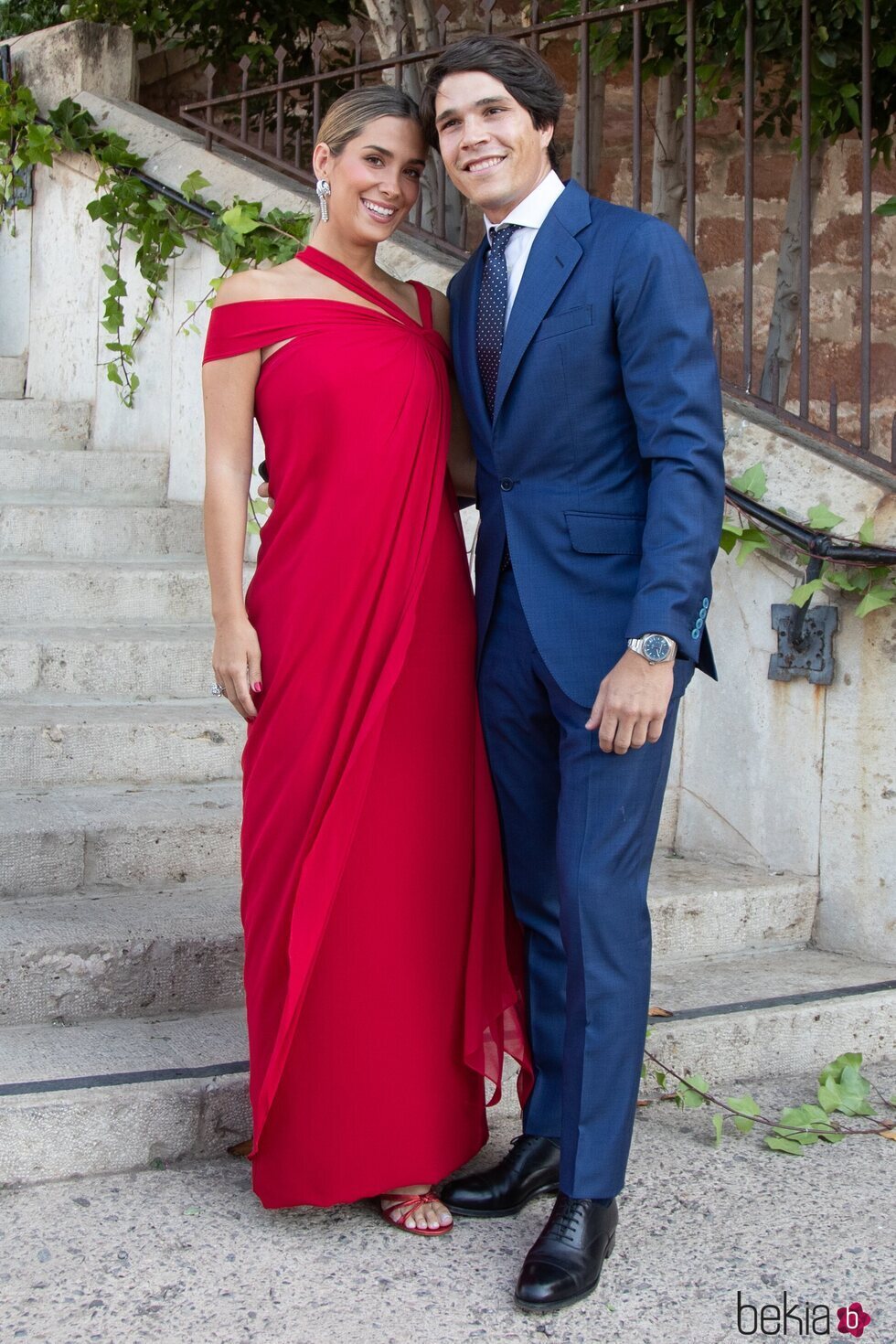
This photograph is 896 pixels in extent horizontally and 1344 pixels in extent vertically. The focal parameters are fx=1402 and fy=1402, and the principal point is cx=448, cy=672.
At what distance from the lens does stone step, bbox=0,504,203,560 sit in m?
4.56

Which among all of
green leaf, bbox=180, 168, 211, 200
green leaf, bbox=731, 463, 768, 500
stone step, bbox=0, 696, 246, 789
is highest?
green leaf, bbox=180, 168, 211, 200

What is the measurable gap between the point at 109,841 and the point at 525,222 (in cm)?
167

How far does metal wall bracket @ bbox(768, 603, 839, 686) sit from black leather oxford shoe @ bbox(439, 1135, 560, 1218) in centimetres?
141

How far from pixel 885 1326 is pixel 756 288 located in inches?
202

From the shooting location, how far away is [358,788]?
89.1 inches

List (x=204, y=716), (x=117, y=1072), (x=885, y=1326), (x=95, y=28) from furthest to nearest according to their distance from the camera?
(x=95, y=28), (x=204, y=716), (x=117, y=1072), (x=885, y=1326)

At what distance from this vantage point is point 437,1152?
91.5 inches

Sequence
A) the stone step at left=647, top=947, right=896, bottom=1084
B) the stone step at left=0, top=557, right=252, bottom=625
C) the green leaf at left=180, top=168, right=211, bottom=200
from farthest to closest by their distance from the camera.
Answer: the green leaf at left=180, top=168, right=211, bottom=200, the stone step at left=0, top=557, right=252, bottom=625, the stone step at left=647, top=947, right=896, bottom=1084

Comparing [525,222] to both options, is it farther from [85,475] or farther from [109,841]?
[85,475]

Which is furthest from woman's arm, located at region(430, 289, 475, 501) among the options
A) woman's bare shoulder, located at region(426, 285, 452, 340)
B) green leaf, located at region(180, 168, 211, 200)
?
green leaf, located at region(180, 168, 211, 200)

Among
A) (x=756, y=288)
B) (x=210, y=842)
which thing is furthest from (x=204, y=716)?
(x=756, y=288)

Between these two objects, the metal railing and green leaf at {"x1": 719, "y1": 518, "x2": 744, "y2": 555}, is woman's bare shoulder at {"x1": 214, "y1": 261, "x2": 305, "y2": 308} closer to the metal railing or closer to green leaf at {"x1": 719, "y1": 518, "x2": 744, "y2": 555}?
the metal railing

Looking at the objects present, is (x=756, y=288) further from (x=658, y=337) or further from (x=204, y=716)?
(x=658, y=337)

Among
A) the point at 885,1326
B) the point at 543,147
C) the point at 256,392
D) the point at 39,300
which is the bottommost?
the point at 885,1326
